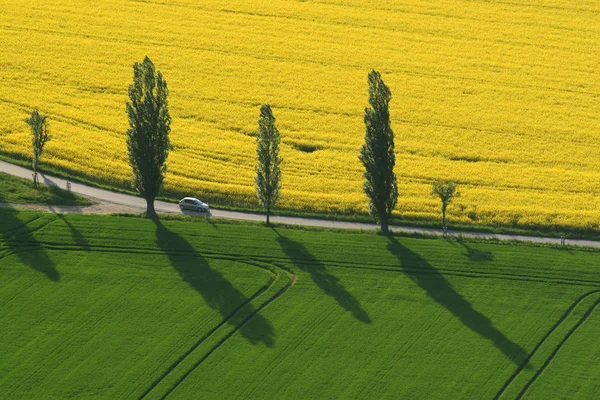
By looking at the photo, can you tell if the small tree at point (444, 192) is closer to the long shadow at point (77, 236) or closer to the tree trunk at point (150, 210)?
the tree trunk at point (150, 210)

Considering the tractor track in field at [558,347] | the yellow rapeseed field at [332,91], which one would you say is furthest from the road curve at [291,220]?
the tractor track in field at [558,347]

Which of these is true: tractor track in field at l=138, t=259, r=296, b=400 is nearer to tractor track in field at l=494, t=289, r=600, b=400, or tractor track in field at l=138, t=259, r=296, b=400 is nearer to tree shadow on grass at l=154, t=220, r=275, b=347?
tree shadow on grass at l=154, t=220, r=275, b=347

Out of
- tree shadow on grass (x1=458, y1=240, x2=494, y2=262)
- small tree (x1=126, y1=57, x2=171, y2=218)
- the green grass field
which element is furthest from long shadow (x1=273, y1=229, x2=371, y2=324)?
tree shadow on grass (x1=458, y1=240, x2=494, y2=262)

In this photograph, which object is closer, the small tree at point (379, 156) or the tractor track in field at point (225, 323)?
the tractor track in field at point (225, 323)

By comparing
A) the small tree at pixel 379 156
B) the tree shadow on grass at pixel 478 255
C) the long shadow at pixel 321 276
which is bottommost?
the long shadow at pixel 321 276

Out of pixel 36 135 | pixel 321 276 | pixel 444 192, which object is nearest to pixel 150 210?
pixel 36 135

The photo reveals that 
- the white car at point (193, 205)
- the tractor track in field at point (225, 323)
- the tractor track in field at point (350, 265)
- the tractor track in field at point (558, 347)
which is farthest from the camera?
the white car at point (193, 205)
